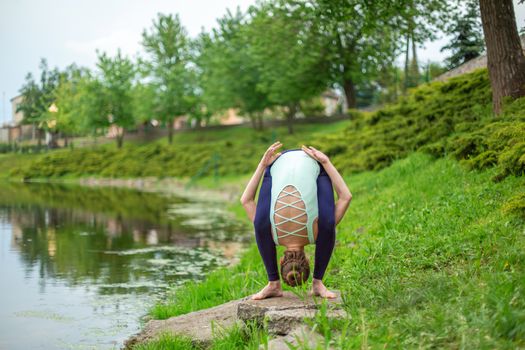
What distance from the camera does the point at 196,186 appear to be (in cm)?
4269

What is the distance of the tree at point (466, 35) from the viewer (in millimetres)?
18922

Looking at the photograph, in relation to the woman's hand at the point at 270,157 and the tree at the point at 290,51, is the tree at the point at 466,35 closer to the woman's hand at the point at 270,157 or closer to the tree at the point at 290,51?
the woman's hand at the point at 270,157

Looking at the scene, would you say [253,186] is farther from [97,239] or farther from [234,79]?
[234,79]

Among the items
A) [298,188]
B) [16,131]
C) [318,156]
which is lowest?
[298,188]

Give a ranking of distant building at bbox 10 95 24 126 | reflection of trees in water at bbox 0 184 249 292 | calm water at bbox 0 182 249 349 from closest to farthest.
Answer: calm water at bbox 0 182 249 349
reflection of trees in water at bbox 0 184 249 292
distant building at bbox 10 95 24 126

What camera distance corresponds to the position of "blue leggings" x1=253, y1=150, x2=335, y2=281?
6.41m

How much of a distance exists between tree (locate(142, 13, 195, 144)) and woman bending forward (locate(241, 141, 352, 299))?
61.8m

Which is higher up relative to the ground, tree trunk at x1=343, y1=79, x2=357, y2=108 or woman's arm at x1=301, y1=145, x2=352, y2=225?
tree trunk at x1=343, y1=79, x2=357, y2=108

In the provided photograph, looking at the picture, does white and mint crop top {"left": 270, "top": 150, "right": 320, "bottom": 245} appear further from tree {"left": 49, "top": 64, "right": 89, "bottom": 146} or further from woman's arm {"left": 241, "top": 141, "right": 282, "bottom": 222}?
tree {"left": 49, "top": 64, "right": 89, "bottom": 146}

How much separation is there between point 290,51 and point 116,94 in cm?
3231

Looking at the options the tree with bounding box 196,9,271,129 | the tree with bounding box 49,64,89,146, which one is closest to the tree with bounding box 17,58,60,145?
the tree with bounding box 49,64,89,146

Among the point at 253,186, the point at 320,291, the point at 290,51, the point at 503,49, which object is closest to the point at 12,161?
the point at 290,51

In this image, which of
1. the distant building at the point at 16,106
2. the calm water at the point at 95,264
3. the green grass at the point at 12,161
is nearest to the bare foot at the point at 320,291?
the calm water at the point at 95,264

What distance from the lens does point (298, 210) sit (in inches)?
248
